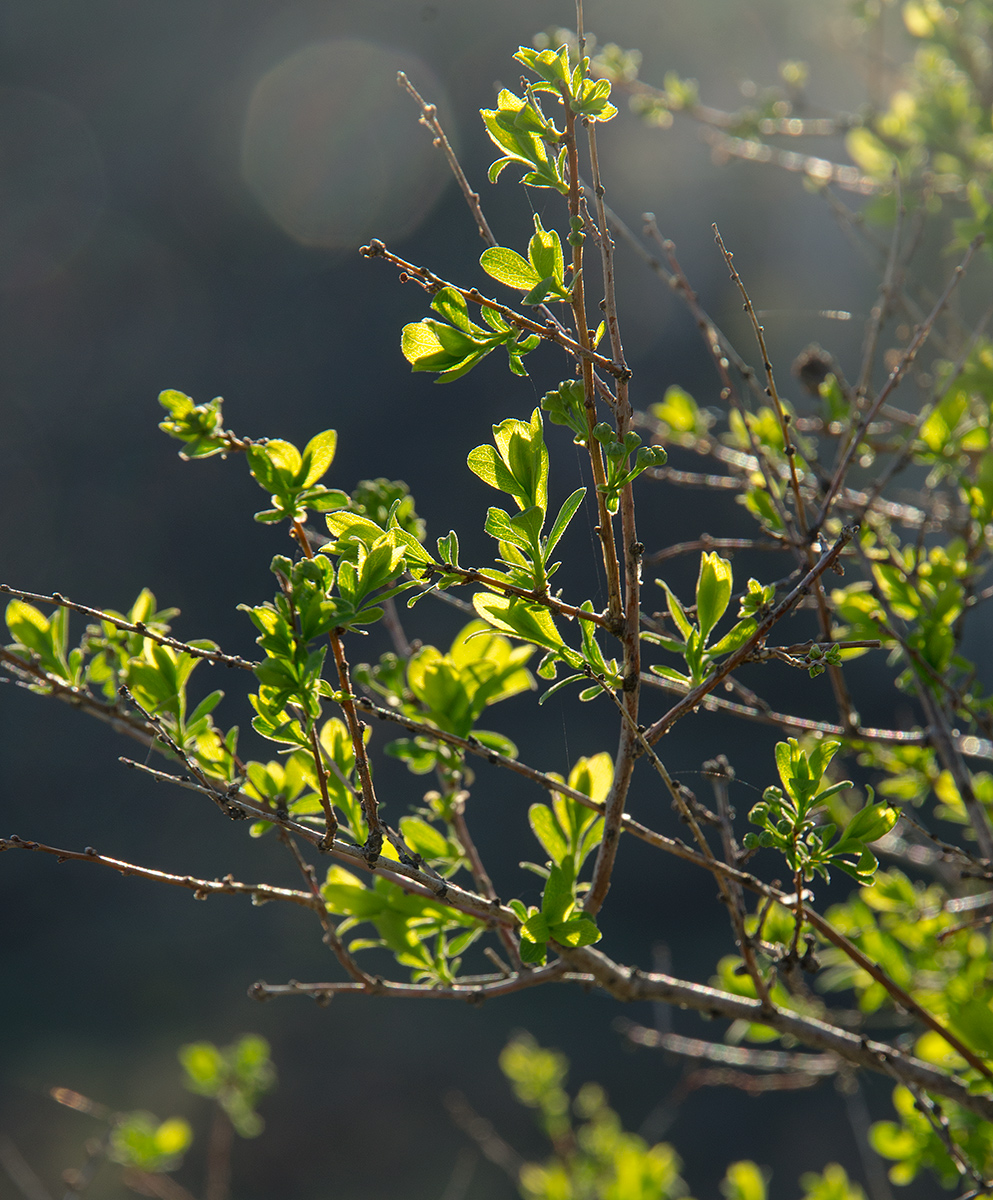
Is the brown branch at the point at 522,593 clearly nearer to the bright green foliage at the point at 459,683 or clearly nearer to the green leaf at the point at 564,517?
the green leaf at the point at 564,517

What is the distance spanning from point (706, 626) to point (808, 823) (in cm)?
18

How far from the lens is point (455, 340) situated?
0.58m

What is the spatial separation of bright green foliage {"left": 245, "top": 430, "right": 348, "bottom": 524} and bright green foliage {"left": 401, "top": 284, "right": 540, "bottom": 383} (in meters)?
0.12

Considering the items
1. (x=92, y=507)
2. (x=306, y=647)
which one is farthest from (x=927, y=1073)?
(x=92, y=507)

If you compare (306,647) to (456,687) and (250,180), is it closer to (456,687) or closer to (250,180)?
(456,687)

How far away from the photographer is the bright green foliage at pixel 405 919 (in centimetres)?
79

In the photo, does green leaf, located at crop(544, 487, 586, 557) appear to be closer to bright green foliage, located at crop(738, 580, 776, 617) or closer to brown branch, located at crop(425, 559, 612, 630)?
brown branch, located at crop(425, 559, 612, 630)

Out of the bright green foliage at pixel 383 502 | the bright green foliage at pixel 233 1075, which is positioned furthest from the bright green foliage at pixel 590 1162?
the bright green foliage at pixel 383 502

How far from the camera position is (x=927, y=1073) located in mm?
846

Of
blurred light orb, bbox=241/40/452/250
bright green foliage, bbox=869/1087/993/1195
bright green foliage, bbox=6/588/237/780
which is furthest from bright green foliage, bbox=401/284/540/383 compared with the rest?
blurred light orb, bbox=241/40/452/250

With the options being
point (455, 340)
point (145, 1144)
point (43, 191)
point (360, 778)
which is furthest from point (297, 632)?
point (43, 191)

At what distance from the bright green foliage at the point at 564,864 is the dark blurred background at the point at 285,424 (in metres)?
3.75

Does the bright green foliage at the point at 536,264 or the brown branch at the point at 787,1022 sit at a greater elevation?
the bright green foliage at the point at 536,264

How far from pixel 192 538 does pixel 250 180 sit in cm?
371
